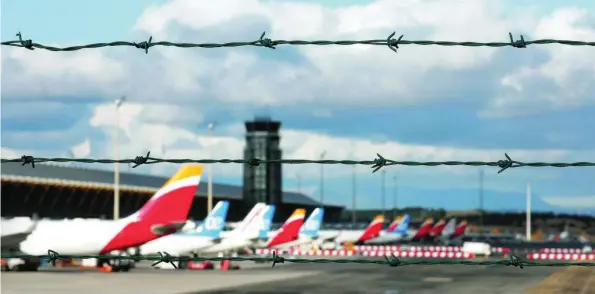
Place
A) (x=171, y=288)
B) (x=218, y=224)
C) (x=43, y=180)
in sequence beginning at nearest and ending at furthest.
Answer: (x=171, y=288), (x=218, y=224), (x=43, y=180)

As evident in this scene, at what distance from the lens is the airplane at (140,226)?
209 ft

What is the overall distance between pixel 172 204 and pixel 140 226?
2.28 meters

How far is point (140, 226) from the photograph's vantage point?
6400cm

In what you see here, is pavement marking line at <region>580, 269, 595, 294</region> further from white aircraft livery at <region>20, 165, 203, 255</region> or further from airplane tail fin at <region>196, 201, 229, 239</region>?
airplane tail fin at <region>196, 201, 229, 239</region>

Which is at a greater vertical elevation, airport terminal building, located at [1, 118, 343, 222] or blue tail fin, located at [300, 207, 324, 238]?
airport terminal building, located at [1, 118, 343, 222]

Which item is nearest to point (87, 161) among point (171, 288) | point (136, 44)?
point (136, 44)

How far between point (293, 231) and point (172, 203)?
36.0m

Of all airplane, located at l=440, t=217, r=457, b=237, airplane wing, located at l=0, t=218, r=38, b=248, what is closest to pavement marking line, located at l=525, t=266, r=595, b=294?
airplane wing, located at l=0, t=218, r=38, b=248

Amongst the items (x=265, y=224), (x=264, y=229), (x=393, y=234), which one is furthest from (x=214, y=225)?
(x=393, y=234)

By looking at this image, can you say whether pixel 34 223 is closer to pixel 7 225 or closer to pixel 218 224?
pixel 7 225

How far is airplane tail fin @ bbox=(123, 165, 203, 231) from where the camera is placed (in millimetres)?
63844

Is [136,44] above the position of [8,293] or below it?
above

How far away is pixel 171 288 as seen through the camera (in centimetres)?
4984

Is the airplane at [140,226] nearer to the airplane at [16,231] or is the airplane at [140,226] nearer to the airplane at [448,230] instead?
the airplane at [16,231]
